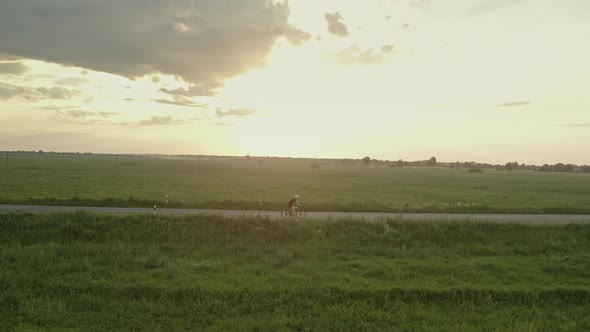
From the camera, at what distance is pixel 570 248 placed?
1866cm

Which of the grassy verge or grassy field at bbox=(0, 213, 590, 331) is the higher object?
the grassy verge

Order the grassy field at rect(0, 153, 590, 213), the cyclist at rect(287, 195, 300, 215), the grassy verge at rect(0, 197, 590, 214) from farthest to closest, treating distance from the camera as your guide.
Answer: the grassy field at rect(0, 153, 590, 213), the grassy verge at rect(0, 197, 590, 214), the cyclist at rect(287, 195, 300, 215)

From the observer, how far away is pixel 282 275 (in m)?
13.1

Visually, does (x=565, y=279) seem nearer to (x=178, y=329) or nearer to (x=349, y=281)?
(x=349, y=281)

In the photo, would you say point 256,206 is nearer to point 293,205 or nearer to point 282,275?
point 293,205

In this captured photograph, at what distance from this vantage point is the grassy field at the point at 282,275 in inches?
397

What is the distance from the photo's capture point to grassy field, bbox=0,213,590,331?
33.1 ft

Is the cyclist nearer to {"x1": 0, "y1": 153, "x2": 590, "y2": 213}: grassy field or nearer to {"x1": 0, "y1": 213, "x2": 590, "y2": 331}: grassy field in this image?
{"x1": 0, "y1": 213, "x2": 590, "y2": 331}: grassy field

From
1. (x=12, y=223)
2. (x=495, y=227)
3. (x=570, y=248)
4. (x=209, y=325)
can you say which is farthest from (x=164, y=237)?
(x=570, y=248)

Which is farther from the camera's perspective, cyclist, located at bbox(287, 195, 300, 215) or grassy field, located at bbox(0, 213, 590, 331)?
cyclist, located at bbox(287, 195, 300, 215)

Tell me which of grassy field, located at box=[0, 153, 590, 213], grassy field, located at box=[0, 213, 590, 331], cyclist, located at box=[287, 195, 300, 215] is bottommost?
grassy field, located at box=[0, 213, 590, 331]

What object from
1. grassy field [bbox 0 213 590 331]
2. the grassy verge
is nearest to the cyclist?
grassy field [bbox 0 213 590 331]

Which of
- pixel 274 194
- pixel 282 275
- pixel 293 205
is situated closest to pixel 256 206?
pixel 293 205

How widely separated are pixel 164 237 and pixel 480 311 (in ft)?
43.4
